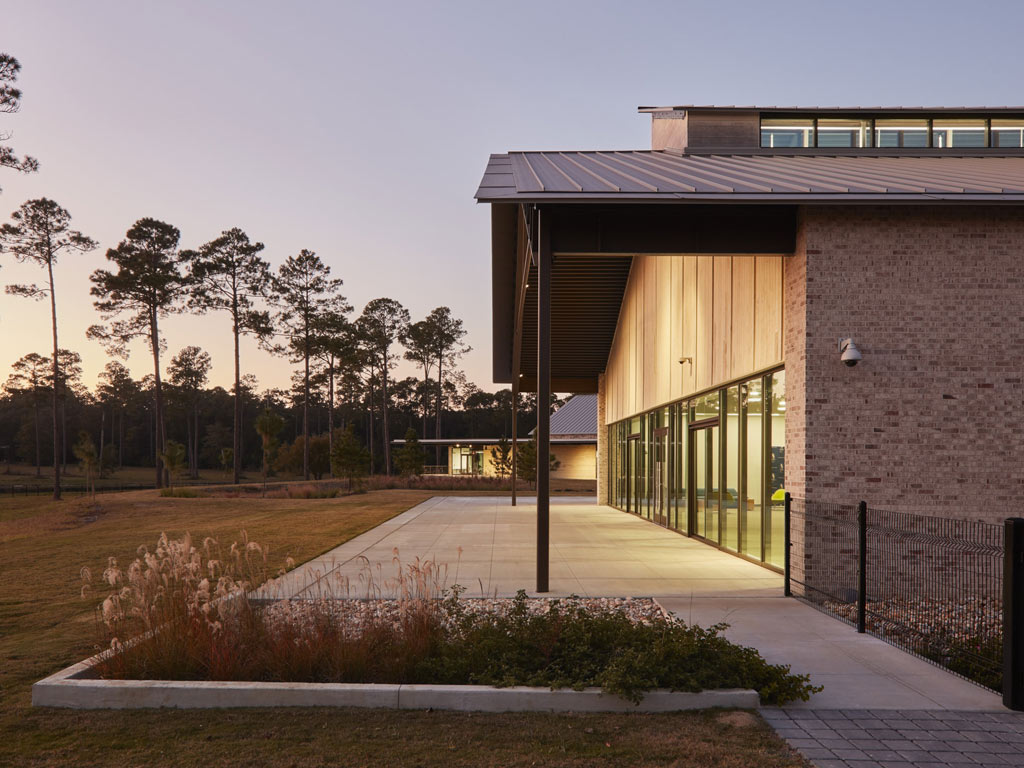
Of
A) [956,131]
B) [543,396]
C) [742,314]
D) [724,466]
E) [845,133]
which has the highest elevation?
[956,131]

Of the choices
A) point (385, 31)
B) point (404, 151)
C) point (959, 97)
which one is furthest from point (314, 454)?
point (959, 97)

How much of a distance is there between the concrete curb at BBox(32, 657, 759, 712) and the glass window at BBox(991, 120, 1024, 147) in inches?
697

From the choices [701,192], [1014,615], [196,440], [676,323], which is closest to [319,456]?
[196,440]

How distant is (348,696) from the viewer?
18.6 ft

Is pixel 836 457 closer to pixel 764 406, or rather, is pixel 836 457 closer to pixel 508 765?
pixel 764 406

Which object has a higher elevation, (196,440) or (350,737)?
(350,737)

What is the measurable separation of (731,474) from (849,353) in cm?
479

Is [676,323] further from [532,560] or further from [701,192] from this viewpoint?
[701,192]

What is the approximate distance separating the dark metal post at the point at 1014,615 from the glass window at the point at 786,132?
1511 centimetres

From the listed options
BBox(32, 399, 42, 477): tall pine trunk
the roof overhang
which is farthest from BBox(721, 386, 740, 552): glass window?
BBox(32, 399, 42, 477): tall pine trunk

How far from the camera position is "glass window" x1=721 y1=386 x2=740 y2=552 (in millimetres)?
13969

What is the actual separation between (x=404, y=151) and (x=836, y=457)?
3193 centimetres

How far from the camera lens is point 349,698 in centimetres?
566

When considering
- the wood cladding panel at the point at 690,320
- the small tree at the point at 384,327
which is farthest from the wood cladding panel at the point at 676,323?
the small tree at the point at 384,327
